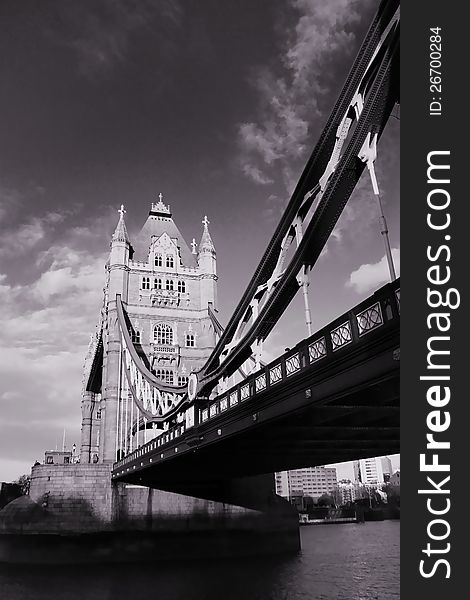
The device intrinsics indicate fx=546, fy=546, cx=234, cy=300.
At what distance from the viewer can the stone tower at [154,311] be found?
50.5m

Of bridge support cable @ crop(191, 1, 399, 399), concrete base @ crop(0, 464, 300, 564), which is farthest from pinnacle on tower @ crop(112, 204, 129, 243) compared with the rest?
bridge support cable @ crop(191, 1, 399, 399)

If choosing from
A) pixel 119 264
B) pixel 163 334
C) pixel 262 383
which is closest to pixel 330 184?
pixel 262 383

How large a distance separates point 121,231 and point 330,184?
4822cm

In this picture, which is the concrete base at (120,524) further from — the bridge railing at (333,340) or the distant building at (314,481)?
the distant building at (314,481)

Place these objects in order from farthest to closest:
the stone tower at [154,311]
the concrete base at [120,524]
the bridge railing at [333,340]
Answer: the stone tower at [154,311]
the concrete base at [120,524]
the bridge railing at [333,340]

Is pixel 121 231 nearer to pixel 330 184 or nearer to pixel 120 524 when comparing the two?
pixel 120 524

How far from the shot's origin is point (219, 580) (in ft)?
84.0

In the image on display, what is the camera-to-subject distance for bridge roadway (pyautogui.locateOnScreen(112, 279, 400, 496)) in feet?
30.2

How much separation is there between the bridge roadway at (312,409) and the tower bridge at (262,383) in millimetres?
40

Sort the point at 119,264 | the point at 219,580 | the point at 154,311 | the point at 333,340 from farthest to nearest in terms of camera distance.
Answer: the point at 119,264 → the point at 154,311 → the point at 219,580 → the point at 333,340

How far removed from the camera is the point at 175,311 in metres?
55.6

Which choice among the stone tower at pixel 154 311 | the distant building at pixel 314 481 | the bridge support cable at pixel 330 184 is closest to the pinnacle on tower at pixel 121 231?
the stone tower at pixel 154 311

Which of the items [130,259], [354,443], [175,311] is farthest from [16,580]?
[130,259]

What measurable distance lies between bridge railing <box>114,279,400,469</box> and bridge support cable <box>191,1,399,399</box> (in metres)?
1.81
